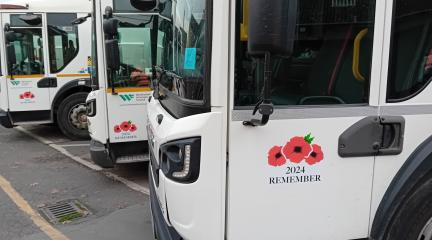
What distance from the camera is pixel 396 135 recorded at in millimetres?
2391

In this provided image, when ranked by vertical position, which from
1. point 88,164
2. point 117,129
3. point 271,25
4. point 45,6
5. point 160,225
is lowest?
point 88,164

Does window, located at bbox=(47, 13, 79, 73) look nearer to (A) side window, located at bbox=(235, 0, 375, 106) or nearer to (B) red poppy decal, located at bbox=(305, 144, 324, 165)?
(A) side window, located at bbox=(235, 0, 375, 106)

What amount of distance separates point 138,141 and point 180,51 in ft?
11.2

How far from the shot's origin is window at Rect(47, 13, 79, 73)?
8852 millimetres

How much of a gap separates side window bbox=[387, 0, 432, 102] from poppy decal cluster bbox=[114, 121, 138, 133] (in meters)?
3.94

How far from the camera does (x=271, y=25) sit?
1838 millimetres

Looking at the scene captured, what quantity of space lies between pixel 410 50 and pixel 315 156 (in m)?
0.79

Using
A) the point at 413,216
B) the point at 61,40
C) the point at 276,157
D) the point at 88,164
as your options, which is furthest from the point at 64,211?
the point at 61,40

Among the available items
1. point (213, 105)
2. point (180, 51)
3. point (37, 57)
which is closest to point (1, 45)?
point (37, 57)

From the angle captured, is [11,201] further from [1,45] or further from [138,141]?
[1,45]

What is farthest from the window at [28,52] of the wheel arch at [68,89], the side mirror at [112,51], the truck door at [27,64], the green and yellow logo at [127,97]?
the side mirror at [112,51]

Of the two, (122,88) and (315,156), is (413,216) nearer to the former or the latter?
(315,156)

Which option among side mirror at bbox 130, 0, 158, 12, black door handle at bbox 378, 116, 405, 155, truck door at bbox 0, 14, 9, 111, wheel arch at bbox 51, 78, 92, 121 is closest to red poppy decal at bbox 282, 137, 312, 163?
black door handle at bbox 378, 116, 405, 155

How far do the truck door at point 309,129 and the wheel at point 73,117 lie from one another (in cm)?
745
